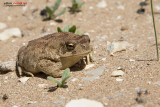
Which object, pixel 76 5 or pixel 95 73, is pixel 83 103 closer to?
pixel 95 73

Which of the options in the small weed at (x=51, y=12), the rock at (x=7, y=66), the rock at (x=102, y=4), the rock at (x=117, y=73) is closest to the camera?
the rock at (x=117, y=73)

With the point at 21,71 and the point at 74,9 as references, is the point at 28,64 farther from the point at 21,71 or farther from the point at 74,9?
the point at 74,9

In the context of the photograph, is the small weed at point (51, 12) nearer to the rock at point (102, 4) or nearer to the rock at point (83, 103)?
the rock at point (102, 4)

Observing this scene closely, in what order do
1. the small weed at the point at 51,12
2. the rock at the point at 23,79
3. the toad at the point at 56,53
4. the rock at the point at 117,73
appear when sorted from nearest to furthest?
the rock at the point at 117,73 < the toad at the point at 56,53 < the rock at the point at 23,79 < the small weed at the point at 51,12

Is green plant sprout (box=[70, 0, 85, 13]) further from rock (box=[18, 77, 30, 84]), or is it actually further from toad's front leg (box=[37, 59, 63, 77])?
rock (box=[18, 77, 30, 84])

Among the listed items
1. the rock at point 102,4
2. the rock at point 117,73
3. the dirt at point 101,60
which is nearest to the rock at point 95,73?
the dirt at point 101,60
